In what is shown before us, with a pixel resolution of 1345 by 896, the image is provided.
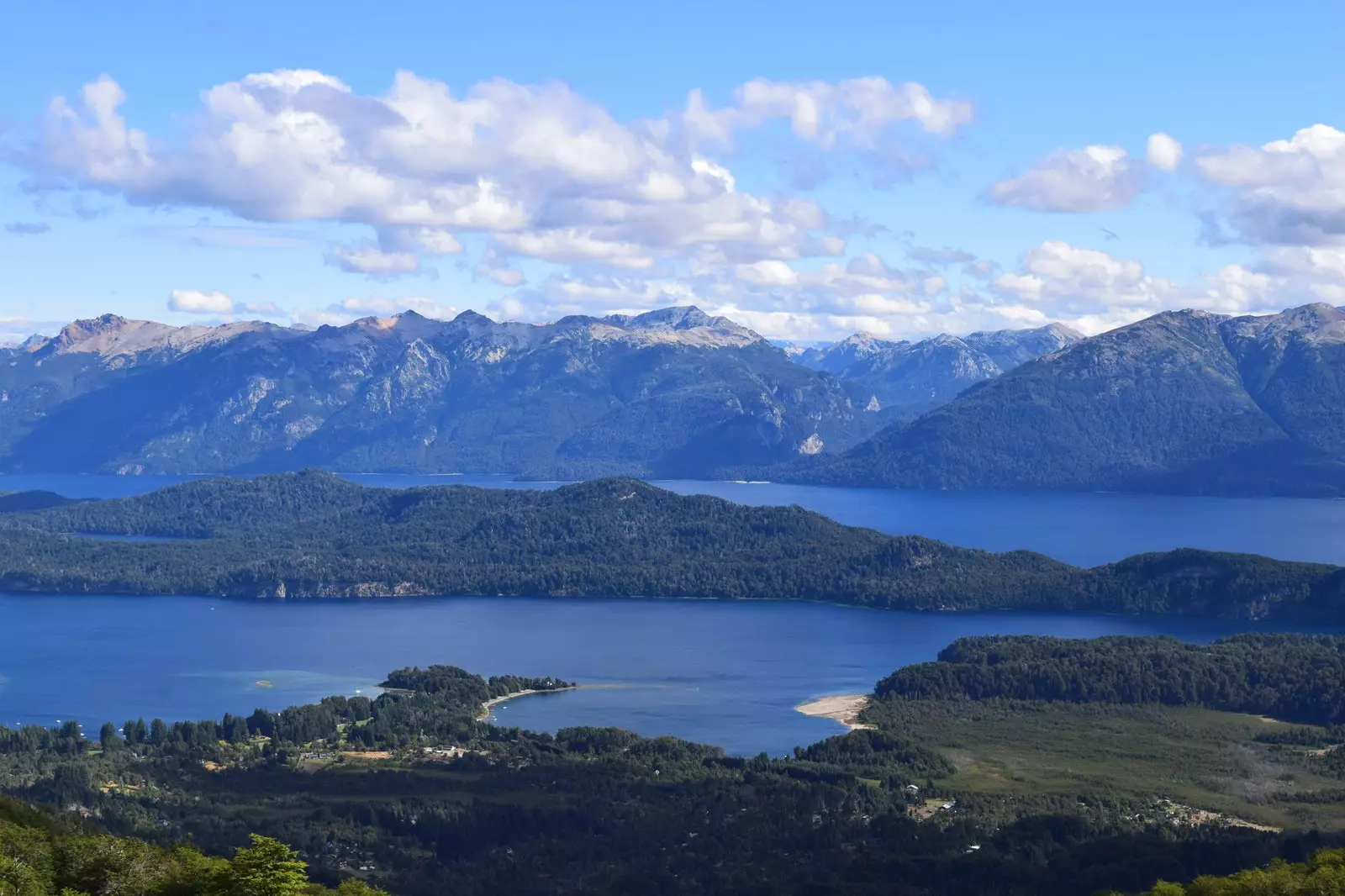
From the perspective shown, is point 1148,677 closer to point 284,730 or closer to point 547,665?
point 547,665

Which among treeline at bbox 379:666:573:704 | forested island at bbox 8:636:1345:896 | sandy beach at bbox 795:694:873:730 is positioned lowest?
forested island at bbox 8:636:1345:896

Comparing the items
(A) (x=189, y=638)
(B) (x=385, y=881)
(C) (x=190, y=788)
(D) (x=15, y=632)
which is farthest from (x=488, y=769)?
(D) (x=15, y=632)

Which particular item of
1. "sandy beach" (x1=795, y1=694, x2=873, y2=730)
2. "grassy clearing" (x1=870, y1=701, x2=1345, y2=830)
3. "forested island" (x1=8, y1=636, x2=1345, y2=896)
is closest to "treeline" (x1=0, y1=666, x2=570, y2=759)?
"forested island" (x1=8, y1=636, x2=1345, y2=896)

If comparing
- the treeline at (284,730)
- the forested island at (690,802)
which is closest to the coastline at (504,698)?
the treeline at (284,730)

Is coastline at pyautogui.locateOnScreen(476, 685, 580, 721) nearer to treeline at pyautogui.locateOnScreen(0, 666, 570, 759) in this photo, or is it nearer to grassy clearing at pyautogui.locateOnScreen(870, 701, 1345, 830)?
treeline at pyautogui.locateOnScreen(0, 666, 570, 759)

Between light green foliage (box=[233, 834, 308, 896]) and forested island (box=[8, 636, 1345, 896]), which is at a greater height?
light green foliage (box=[233, 834, 308, 896])

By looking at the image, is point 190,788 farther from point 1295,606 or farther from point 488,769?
point 1295,606

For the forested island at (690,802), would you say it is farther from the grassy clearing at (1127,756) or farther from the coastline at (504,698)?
the coastline at (504,698)
